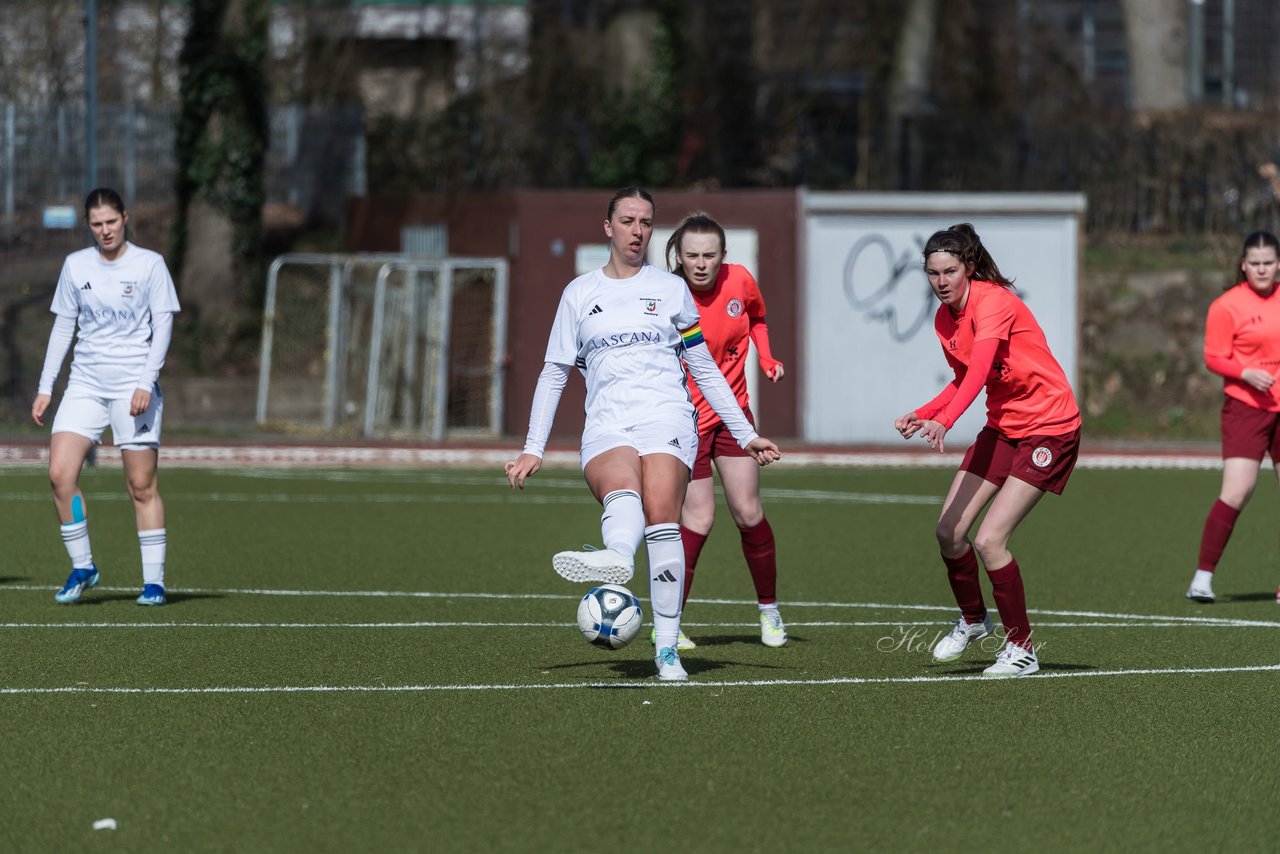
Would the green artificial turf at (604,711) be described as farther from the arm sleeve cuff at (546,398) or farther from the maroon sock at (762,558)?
the arm sleeve cuff at (546,398)

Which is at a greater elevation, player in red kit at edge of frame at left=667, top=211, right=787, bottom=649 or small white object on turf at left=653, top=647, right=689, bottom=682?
player in red kit at edge of frame at left=667, top=211, right=787, bottom=649

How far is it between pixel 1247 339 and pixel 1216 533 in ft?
3.59

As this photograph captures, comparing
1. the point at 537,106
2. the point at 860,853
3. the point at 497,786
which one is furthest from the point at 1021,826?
the point at 537,106

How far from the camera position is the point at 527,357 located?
26.3m

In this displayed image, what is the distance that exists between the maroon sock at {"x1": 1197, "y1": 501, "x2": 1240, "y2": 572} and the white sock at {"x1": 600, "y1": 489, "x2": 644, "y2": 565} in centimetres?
480

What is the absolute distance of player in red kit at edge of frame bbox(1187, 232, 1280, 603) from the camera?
11539mm

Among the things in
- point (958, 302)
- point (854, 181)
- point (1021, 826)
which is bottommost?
point (1021, 826)

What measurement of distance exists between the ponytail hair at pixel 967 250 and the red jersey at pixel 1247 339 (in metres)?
3.29

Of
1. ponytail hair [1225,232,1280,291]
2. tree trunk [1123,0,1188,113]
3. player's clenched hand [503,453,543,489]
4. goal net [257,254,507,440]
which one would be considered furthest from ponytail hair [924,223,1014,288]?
tree trunk [1123,0,1188,113]

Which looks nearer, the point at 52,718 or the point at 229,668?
the point at 52,718

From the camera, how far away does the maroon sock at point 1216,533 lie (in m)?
11.6

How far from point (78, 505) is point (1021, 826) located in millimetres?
6571

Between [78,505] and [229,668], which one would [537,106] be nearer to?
[78,505]

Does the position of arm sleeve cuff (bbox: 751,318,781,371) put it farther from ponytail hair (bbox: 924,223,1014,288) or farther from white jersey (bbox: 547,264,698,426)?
white jersey (bbox: 547,264,698,426)
